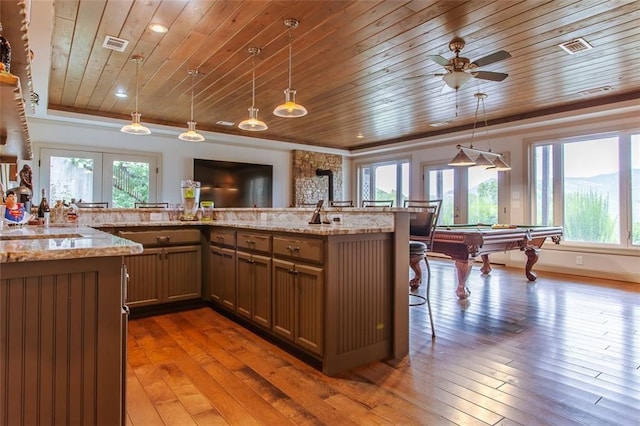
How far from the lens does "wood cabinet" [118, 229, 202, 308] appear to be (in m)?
3.40

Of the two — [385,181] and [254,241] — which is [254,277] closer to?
[254,241]

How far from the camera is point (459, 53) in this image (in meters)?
3.69

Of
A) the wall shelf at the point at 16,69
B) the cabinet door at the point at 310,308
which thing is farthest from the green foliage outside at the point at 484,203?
the wall shelf at the point at 16,69

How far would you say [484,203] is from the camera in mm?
7078

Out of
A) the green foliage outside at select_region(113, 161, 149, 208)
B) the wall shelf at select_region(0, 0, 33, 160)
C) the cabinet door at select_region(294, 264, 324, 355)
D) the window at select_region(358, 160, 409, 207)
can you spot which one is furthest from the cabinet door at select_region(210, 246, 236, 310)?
the window at select_region(358, 160, 409, 207)

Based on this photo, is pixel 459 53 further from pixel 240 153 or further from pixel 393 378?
pixel 240 153

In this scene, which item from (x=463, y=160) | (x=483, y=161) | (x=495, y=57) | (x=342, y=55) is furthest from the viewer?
(x=483, y=161)

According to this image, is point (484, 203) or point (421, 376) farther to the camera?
point (484, 203)

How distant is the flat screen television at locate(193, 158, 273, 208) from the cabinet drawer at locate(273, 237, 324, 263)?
506 cm

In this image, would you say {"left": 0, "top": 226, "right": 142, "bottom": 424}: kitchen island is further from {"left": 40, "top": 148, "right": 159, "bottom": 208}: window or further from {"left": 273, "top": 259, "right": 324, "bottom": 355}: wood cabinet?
{"left": 40, "top": 148, "right": 159, "bottom": 208}: window

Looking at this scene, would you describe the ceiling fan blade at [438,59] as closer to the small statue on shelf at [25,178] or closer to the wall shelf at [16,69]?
the wall shelf at [16,69]

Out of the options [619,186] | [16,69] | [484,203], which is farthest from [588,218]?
[16,69]

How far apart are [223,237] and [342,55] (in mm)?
2151

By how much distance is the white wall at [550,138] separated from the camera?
209 inches
